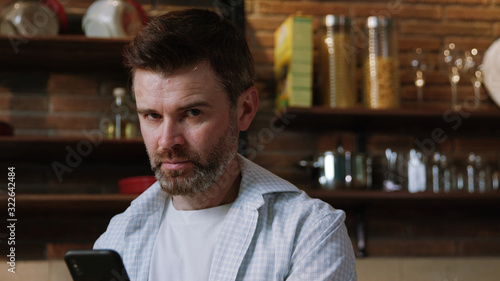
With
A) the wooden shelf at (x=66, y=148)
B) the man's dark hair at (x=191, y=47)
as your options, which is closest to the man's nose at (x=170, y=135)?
the man's dark hair at (x=191, y=47)

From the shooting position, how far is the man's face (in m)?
1.19

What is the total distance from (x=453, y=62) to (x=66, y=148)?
1505mm

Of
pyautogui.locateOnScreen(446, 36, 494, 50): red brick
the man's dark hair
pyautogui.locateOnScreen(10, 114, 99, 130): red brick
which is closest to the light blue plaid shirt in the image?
the man's dark hair

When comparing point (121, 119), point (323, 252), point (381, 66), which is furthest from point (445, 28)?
point (323, 252)

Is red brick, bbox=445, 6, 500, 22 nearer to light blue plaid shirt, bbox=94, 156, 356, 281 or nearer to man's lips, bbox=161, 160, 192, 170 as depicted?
light blue plaid shirt, bbox=94, 156, 356, 281

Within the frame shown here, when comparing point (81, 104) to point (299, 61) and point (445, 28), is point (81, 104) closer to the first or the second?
point (299, 61)

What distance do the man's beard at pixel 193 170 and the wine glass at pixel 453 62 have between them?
55.6 inches

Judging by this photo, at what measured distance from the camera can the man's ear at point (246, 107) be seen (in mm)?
1346

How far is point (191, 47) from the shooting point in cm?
123

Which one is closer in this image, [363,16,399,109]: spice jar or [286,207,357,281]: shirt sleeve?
[286,207,357,281]: shirt sleeve

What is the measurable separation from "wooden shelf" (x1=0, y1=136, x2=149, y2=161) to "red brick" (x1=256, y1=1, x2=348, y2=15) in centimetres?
78

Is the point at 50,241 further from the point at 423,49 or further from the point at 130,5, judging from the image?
the point at 423,49

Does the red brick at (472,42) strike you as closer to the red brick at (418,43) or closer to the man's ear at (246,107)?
the red brick at (418,43)

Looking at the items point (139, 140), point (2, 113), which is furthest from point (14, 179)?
point (139, 140)
